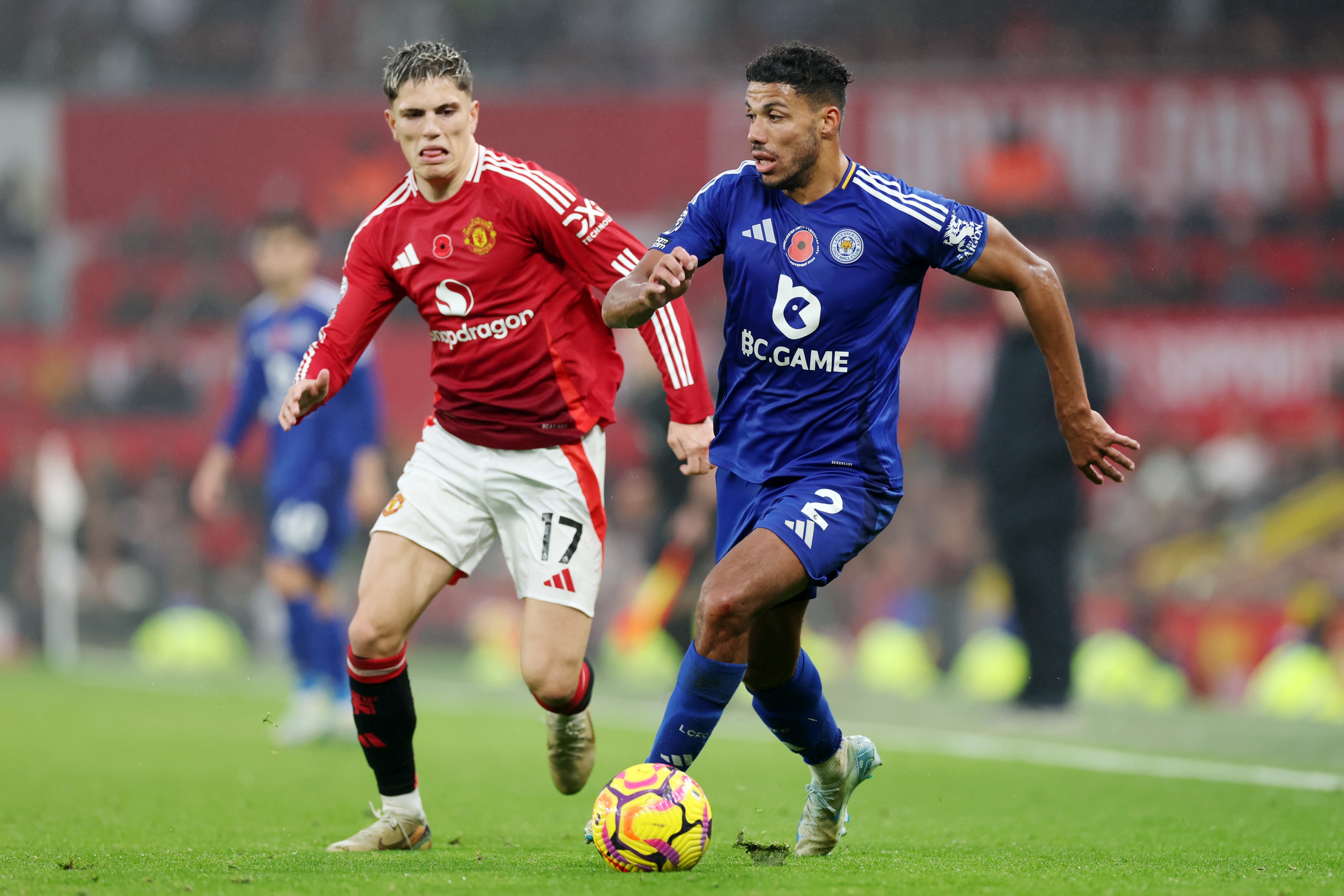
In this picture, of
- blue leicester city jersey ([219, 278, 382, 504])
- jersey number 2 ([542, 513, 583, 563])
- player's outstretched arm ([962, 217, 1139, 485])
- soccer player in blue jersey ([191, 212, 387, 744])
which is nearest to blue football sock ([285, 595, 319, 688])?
soccer player in blue jersey ([191, 212, 387, 744])

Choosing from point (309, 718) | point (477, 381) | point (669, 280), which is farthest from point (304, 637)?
point (669, 280)

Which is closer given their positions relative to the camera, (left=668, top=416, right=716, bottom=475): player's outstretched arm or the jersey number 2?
(left=668, top=416, right=716, bottom=475): player's outstretched arm

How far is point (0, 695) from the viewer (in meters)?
11.6

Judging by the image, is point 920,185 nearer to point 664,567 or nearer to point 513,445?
point 664,567

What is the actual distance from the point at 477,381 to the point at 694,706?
1376mm

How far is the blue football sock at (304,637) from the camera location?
8.65 metres

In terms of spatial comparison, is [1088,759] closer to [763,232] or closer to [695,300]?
[763,232]

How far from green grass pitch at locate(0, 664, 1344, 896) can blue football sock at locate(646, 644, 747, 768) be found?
35 cm

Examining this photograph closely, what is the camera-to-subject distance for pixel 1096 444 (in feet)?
15.5

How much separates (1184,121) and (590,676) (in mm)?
16577

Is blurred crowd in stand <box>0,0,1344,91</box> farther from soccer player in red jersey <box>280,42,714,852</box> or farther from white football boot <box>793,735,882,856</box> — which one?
white football boot <box>793,735,882,856</box>

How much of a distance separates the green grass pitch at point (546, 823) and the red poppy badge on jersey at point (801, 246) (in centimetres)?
180

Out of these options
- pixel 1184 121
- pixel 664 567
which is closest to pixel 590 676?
pixel 664 567

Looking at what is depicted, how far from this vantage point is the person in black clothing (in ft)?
31.2
